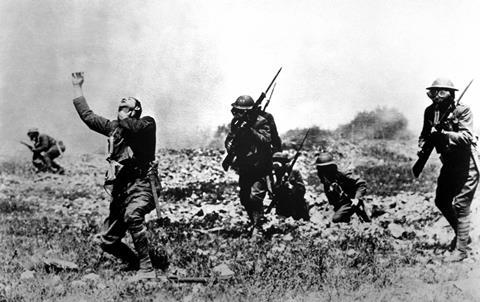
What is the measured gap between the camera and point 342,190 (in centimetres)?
901

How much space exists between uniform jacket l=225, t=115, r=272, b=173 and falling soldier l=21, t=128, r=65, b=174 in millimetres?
9236

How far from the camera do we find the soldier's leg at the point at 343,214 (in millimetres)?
8828

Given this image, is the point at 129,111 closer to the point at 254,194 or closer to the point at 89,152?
the point at 254,194

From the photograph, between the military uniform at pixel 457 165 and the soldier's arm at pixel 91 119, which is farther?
the military uniform at pixel 457 165

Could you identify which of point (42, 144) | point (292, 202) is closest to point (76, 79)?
point (292, 202)

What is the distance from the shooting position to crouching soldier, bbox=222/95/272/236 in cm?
849

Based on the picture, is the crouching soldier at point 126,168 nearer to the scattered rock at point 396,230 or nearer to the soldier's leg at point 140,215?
the soldier's leg at point 140,215

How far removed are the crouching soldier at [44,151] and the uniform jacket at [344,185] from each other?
9916 millimetres

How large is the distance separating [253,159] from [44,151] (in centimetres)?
977

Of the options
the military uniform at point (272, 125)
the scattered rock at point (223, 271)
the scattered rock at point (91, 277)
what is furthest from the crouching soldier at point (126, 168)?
the military uniform at point (272, 125)

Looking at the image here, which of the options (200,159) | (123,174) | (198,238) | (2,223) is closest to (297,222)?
(198,238)

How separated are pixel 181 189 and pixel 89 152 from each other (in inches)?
395

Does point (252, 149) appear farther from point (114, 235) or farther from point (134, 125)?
point (114, 235)

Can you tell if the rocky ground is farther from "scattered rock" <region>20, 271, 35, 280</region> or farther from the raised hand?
the raised hand
